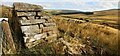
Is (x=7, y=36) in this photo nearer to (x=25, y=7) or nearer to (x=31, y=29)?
(x=31, y=29)

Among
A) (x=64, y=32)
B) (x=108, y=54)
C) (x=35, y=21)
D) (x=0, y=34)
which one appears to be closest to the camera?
(x=0, y=34)

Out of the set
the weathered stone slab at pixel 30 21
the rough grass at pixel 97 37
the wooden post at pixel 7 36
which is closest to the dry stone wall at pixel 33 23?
the weathered stone slab at pixel 30 21

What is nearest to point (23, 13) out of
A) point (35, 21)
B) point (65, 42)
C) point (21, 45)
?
point (35, 21)

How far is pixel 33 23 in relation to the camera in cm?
720

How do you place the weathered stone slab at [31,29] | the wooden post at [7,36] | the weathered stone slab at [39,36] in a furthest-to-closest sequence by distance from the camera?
the weathered stone slab at [39,36] < the weathered stone slab at [31,29] < the wooden post at [7,36]

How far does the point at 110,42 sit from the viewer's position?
735 cm

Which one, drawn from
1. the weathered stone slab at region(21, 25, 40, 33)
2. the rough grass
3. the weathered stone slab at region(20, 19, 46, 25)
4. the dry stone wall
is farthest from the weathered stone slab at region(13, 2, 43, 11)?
the rough grass

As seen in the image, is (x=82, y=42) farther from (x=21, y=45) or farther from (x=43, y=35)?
(x=21, y=45)

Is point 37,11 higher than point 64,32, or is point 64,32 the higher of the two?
point 37,11

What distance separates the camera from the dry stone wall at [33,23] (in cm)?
696

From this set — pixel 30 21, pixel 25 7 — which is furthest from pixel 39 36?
pixel 25 7

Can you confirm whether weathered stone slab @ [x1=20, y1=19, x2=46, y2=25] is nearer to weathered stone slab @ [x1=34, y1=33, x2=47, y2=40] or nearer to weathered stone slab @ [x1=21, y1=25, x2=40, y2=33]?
weathered stone slab @ [x1=21, y1=25, x2=40, y2=33]

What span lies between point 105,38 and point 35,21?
2.13 m

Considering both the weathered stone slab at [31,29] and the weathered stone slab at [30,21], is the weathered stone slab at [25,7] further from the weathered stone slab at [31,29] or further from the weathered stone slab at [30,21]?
the weathered stone slab at [31,29]
